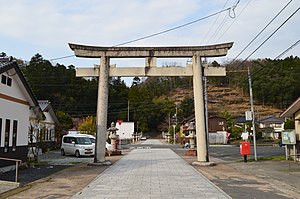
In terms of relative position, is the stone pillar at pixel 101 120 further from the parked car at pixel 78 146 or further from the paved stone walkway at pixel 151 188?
the parked car at pixel 78 146

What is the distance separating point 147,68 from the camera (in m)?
17.1

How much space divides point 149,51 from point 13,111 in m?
7.63

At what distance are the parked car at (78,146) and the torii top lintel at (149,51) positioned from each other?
9128mm

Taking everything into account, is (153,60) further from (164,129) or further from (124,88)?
(164,129)

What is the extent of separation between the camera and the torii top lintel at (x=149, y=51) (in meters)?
16.9

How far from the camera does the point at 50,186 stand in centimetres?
983

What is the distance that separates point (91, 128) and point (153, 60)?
88.2 feet

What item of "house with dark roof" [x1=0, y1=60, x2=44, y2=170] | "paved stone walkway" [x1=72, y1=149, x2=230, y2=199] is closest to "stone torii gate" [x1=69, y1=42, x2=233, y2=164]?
"house with dark roof" [x1=0, y1=60, x2=44, y2=170]

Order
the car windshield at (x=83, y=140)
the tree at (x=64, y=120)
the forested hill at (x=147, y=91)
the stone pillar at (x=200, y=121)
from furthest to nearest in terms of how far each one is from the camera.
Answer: the forested hill at (x=147, y=91) → the tree at (x=64, y=120) → the car windshield at (x=83, y=140) → the stone pillar at (x=200, y=121)

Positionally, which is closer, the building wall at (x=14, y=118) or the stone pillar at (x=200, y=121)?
the building wall at (x=14, y=118)

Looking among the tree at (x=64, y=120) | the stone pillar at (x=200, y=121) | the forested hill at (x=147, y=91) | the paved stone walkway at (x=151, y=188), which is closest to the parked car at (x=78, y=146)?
the stone pillar at (x=200, y=121)

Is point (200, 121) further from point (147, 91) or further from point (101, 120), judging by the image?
point (147, 91)

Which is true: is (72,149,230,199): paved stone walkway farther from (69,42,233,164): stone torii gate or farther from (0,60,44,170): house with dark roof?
(69,42,233,164): stone torii gate

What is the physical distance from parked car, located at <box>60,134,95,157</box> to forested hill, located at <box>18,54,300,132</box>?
77.4ft
